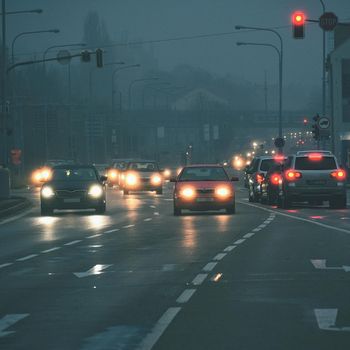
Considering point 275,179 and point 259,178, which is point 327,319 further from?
point 259,178

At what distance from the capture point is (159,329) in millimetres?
10977

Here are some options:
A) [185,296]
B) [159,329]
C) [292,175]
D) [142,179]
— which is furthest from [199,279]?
[142,179]

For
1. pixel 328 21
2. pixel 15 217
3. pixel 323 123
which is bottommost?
pixel 15 217

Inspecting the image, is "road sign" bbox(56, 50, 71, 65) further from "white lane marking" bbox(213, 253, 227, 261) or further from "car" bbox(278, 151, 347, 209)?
"white lane marking" bbox(213, 253, 227, 261)

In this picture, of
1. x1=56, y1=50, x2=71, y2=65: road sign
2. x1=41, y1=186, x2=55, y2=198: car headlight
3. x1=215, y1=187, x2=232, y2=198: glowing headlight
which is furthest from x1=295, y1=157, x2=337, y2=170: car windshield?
x1=56, y1=50, x2=71, y2=65: road sign

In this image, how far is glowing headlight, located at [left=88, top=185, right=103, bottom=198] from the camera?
38.6 metres

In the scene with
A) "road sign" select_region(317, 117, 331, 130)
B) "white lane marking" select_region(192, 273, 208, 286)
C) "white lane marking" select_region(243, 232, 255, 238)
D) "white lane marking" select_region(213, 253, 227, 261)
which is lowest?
"white lane marking" select_region(243, 232, 255, 238)

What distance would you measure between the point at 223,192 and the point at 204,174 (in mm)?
1635

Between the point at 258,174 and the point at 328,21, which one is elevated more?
the point at 328,21

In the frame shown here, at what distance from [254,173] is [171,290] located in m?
33.9

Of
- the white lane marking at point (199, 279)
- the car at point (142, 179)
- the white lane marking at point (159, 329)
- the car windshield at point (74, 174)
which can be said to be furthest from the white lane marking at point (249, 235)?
the car at point (142, 179)

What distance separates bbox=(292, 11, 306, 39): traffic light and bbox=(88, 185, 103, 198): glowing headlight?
328 inches

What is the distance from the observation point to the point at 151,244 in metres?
23.4

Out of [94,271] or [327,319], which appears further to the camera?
[94,271]
